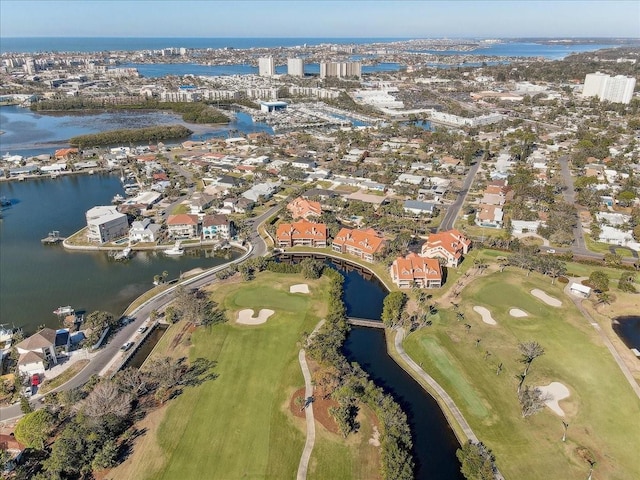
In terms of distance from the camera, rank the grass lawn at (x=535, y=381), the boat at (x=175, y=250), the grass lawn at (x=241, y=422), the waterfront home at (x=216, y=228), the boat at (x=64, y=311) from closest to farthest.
Result: the grass lawn at (x=241, y=422) → the grass lawn at (x=535, y=381) → the boat at (x=64, y=311) → the boat at (x=175, y=250) → the waterfront home at (x=216, y=228)

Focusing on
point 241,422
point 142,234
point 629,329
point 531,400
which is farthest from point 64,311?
point 629,329

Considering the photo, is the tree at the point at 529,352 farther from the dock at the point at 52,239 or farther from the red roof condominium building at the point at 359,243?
the dock at the point at 52,239

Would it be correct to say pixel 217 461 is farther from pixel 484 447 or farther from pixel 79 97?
pixel 79 97

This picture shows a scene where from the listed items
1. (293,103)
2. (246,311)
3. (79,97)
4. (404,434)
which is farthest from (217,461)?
(79,97)

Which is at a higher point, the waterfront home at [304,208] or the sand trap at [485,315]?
the waterfront home at [304,208]

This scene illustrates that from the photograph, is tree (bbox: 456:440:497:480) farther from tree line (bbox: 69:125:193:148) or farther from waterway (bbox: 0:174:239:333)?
tree line (bbox: 69:125:193:148)

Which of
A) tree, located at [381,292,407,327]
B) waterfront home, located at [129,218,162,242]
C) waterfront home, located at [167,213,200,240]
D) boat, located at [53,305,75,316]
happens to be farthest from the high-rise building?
boat, located at [53,305,75,316]

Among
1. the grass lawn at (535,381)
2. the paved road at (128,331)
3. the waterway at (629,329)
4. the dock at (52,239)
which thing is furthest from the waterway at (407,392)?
the dock at (52,239)
